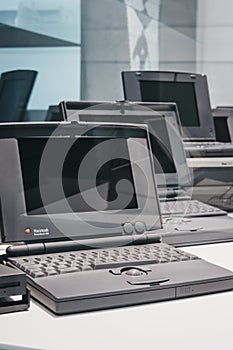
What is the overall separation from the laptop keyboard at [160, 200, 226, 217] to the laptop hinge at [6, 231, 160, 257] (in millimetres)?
250

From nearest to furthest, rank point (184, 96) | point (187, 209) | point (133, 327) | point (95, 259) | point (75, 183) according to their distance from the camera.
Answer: point (133, 327) < point (95, 259) < point (75, 183) < point (187, 209) < point (184, 96)

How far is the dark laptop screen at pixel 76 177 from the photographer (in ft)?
3.77

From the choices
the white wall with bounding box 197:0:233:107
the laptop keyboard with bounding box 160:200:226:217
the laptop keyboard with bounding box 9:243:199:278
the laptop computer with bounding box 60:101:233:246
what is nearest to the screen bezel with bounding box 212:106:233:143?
the laptop computer with bounding box 60:101:233:246

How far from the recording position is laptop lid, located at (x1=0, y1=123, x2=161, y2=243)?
1.12m

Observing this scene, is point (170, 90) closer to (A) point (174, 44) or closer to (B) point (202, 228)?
(B) point (202, 228)

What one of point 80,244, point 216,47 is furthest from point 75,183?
point 216,47

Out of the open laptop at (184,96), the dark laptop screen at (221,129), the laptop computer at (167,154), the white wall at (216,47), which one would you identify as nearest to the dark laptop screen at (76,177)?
the laptop computer at (167,154)

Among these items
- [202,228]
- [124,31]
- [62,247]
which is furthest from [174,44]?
[62,247]

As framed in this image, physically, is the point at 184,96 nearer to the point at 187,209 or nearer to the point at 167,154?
the point at 167,154

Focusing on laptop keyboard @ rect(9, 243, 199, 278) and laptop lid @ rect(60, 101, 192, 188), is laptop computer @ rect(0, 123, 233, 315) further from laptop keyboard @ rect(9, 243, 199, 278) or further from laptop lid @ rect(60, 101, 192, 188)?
laptop lid @ rect(60, 101, 192, 188)

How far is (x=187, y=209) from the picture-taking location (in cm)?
150

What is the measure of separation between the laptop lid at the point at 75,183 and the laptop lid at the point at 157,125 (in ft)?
0.84

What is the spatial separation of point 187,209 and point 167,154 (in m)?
0.15

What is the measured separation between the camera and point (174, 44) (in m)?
3.27
